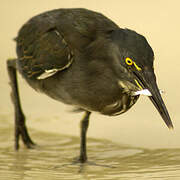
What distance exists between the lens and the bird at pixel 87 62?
4414 millimetres

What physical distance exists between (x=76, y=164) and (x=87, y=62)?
99cm

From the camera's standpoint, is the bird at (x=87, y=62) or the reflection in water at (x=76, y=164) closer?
the bird at (x=87, y=62)

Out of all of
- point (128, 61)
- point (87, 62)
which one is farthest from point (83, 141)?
point (128, 61)

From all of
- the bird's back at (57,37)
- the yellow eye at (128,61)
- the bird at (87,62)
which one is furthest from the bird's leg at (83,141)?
the yellow eye at (128,61)

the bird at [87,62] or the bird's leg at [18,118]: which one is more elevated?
the bird at [87,62]

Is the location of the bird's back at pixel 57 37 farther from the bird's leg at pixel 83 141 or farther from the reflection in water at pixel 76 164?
the reflection in water at pixel 76 164

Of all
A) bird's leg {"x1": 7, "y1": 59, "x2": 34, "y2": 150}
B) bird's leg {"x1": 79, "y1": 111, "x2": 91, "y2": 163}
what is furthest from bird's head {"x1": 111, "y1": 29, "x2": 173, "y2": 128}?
bird's leg {"x1": 7, "y1": 59, "x2": 34, "y2": 150}

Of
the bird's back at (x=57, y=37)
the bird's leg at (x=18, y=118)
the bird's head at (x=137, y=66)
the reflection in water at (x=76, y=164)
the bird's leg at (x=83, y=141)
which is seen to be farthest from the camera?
the bird's leg at (x=18, y=118)

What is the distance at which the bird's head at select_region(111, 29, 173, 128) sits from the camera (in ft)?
14.3

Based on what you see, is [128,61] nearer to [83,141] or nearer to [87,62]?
[87,62]

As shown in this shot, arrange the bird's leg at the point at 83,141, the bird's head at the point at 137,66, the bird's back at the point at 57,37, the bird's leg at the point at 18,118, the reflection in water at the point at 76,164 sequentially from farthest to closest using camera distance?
1. the bird's leg at the point at 18,118
2. the bird's leg at the point at 83,141
3. the bird's back at the point at 57,37
4. the reflection in water at the point at 76,164
5. the bird's head at the point at 137,66

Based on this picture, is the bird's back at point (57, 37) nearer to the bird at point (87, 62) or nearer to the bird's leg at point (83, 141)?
the bird at point (87, 62)

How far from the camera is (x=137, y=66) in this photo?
4.37 metres

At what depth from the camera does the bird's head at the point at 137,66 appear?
435 cm
